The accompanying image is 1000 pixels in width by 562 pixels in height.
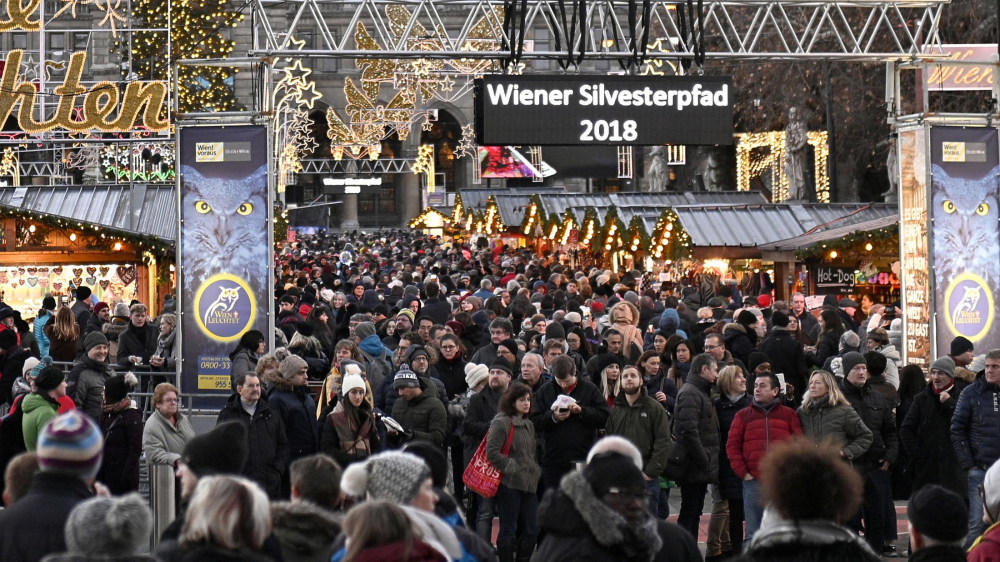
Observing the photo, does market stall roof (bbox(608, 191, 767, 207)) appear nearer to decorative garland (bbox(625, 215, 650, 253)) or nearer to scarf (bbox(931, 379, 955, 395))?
decorative garland (bbox(625, 215, 650, 253))

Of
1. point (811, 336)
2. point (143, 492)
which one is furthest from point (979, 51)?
point (143, 492)

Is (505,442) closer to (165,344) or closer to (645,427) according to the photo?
(645,427)

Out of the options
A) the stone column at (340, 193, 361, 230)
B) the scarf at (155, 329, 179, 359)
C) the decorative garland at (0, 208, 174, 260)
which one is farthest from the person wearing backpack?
the stone column at (340, 193, 361, 230)

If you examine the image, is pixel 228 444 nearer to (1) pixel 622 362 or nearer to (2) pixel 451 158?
(1) pixel 622 362

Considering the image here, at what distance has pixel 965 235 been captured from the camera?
42.8ft

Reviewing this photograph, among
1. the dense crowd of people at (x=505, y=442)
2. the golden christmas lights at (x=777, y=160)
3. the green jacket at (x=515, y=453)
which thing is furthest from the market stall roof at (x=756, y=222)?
the green jacket at (x=515, y=453)

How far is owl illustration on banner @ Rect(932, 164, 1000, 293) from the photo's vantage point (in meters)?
13.0

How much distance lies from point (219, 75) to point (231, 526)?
27336 millimetres

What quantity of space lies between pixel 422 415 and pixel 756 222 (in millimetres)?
17019

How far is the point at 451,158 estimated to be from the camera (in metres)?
72.7

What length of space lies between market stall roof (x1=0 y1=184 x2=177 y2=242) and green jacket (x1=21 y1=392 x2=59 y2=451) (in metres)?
13.6

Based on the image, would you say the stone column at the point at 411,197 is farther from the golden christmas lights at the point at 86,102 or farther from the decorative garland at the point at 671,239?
the golden christmas lights at the point at 86,102

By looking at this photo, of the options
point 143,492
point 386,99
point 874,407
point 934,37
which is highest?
point 386,99

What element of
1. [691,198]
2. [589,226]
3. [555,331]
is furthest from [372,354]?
[691,198]
